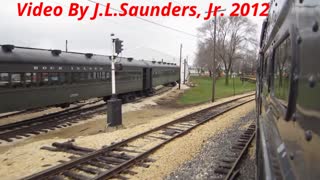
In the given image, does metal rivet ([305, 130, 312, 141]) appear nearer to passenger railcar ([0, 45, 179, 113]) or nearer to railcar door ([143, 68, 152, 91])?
passenger railcar ([0, 45, 179, 113])

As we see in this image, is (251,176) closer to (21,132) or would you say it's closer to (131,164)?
(131,164)

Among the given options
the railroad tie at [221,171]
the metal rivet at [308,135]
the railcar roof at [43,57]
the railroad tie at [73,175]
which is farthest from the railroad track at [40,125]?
the metal rivet at [308,135]

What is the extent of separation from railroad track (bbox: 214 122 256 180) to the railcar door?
72.8 ft

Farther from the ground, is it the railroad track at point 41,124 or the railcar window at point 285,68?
the railcar window at point 285,68

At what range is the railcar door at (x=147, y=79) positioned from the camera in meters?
33.9

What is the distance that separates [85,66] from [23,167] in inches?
533

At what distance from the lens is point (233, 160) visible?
9.02 metres

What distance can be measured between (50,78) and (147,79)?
17.1 meters

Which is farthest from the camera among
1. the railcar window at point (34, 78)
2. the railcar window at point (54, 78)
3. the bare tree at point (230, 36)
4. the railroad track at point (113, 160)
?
the bare tree at point (230, 36)

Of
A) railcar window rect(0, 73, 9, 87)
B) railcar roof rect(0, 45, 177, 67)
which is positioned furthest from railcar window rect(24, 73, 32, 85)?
railcar window rect(0, 73, 9, 87)

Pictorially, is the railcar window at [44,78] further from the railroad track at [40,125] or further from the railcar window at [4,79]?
the railcar window at [4,79]

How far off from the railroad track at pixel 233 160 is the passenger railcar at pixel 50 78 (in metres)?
7.84

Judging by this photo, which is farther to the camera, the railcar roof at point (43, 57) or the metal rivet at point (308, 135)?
the railcar roof at point (43, 57)

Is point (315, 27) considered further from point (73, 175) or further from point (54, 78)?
point (54, 78)
